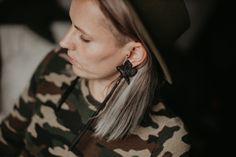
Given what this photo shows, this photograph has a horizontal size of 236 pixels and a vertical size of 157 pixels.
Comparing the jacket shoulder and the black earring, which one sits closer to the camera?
the black earring

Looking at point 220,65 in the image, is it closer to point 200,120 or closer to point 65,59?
point 200,120

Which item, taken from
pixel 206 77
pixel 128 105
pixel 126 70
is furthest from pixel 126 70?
pixel 206 77

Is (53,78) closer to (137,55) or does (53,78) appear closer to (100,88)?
(100,88)

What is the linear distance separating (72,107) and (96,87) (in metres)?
0.09

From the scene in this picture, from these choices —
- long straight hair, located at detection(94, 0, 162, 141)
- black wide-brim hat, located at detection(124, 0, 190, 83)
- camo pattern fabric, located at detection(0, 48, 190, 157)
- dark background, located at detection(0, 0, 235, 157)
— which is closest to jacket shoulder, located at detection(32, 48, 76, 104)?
camo pattern fabric, located at detection(0, 48, 190, 157)

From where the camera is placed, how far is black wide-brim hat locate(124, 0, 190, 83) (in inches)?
35.5

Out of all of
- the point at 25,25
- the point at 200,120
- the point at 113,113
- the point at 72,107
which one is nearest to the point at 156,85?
the point at 113,113

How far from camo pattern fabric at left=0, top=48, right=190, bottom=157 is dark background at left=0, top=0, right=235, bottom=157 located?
0.64m

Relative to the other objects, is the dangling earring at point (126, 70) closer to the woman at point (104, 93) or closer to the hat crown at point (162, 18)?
the woman at point (104, 93)

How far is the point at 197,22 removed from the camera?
5.98 feet

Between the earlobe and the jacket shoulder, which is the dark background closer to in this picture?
the jacket shoulder

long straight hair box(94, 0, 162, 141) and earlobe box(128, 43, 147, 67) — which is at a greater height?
earlobe box(128, 43, 147, 67)

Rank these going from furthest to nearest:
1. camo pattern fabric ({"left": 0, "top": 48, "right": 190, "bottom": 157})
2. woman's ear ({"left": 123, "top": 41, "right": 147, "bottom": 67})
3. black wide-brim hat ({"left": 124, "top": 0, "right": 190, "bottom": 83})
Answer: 1. camo pattern fabric ({"left": 0, "top": 48, "right": 190, "bottom": 157})
2. woman's ear ({"left": 123, "top": 41, "right": 147, "bottom": 67})
3. black wide-brim hat ({"left": 124, "top": 0, "right": 190, "bottom": 83})

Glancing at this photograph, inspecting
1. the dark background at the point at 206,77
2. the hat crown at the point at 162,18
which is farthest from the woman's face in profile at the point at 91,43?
the dark background at the point at 206,77
